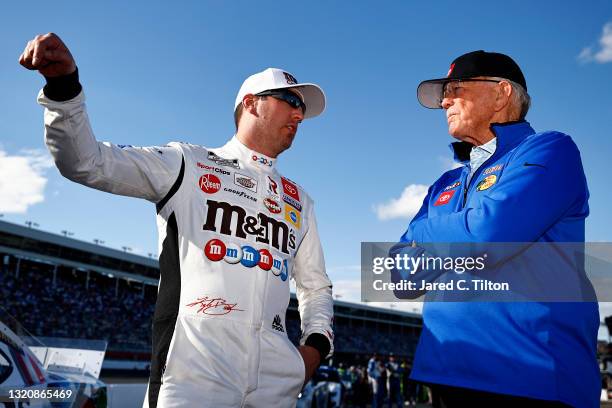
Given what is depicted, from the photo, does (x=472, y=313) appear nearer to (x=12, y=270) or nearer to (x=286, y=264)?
(x=286, y=264)

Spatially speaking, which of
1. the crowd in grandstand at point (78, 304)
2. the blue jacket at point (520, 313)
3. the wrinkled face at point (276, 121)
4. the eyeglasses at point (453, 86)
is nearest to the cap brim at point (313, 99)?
the wrinkled face at point (276, 121)

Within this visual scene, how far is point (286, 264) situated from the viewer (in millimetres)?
2438

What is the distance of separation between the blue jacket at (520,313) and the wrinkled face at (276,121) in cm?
101

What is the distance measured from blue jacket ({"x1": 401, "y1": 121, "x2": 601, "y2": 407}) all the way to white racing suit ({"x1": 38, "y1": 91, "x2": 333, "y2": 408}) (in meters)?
0.67

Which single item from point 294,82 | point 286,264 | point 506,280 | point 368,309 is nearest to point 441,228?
point 506,280

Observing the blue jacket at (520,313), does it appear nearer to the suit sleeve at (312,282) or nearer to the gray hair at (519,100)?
the gray hair at (519,100)

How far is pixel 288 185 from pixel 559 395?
5.50ft

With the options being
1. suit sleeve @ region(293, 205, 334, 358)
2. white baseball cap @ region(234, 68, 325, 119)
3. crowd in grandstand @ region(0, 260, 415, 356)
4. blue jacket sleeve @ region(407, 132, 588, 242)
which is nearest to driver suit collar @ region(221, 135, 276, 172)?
white baseball cap @ region(234, 68, 325, 119)

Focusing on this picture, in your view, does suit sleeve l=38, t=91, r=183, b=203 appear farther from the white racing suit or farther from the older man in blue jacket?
the older man in blue jacket

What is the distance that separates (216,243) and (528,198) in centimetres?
126

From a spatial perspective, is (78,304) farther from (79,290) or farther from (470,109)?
(470,109)
